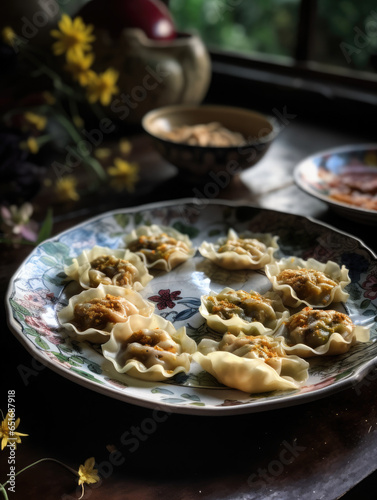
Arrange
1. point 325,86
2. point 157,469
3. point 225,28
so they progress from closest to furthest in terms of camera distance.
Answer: point 157,469 → point 325,86 → point 225,28

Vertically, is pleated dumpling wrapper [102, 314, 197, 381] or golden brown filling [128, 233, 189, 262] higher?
pleated dumpling wrapper [102, 314, 197, 381]

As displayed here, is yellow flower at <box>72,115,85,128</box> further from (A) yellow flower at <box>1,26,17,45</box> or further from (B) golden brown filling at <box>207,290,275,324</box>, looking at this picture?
(B) golden brown filling at <box>207,290,275,324</box>

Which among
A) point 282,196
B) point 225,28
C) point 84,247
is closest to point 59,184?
point 84,247

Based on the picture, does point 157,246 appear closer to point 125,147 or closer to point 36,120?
point 36,120

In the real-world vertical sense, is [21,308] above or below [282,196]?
above

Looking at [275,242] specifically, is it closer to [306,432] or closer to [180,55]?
[306,432]

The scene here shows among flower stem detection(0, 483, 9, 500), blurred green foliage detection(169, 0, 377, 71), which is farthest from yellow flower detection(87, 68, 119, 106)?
blurred green foliage detection(169, 0, 377, 71)
